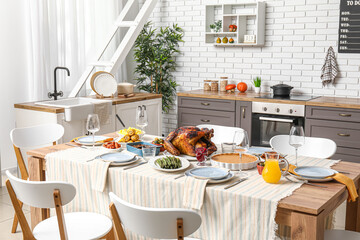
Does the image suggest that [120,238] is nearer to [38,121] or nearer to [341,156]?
[38,121]

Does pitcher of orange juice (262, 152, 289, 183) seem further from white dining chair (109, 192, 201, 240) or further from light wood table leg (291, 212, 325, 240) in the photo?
white dining chair (109, 192, 201, 240)

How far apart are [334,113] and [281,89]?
2.54 feet

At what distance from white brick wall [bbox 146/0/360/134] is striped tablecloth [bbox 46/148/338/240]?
2930mm

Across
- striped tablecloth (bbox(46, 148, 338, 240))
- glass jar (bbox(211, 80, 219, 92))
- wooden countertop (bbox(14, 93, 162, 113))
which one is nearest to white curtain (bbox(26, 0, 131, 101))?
wooden countertop (bbox(14, 93, 162, 113))

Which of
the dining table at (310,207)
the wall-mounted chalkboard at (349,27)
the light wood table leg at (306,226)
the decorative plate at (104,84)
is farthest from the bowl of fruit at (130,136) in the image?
the wall-mounted chalkboard at (349,27)

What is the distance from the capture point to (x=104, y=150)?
294cm

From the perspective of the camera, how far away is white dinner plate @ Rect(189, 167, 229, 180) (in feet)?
7.35

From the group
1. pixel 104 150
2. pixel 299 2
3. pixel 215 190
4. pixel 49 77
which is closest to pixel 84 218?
pixel 104 150

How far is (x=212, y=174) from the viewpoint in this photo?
2314mm

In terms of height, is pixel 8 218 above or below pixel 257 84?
below

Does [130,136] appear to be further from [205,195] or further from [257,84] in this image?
[257,84]

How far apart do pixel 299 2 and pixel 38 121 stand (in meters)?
3.45

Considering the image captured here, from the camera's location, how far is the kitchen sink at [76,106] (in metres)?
4.36

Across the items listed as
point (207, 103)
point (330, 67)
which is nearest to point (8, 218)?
point (207, 103)
